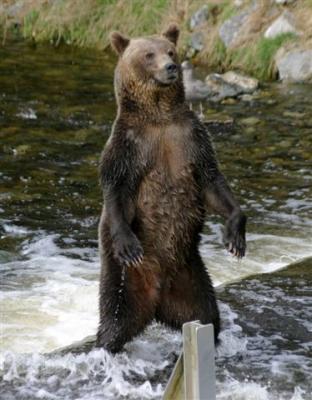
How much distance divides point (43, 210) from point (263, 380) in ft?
→ 16.2

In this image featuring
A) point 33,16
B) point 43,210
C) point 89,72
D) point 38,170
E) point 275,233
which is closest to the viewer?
point 275,233

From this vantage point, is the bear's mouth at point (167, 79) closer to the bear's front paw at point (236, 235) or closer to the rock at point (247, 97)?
the bear's front paw at point (236, 235)

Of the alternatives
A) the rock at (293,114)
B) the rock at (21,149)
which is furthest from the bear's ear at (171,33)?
the rock at (293,114)

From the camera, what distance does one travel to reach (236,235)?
6.15m

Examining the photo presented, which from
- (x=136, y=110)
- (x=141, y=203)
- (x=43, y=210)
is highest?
(x=136, y=110)

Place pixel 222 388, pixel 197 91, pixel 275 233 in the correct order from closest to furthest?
pixel 222 388 < pixel 275 233 < pixel 197 91

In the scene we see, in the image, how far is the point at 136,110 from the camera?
20.9 feet

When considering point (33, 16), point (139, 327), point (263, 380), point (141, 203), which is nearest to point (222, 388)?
point (263, 380)

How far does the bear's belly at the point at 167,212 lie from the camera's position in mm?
6238

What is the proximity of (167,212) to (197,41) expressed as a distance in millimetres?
13015

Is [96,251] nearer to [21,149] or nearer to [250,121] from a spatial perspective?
[21,149]

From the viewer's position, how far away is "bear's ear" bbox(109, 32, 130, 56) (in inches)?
260

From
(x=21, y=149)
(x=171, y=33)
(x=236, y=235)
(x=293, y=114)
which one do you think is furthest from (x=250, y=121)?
(x=236, y=235)

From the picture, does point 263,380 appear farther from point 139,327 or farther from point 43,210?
point 43,210
